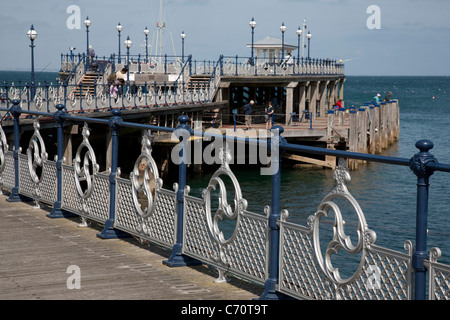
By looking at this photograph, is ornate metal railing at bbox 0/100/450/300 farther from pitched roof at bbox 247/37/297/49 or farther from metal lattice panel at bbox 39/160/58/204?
pitched roof at bbox 247/37/297/49

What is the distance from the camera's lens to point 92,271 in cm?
691

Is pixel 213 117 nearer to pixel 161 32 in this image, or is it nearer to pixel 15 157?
pixel 15 157

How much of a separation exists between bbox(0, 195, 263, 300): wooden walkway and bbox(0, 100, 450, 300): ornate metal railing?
0.62 feet

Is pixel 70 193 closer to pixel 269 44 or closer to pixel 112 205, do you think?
pixel 112 205

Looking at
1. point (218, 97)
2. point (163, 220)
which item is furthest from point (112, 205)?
point (218, 97)

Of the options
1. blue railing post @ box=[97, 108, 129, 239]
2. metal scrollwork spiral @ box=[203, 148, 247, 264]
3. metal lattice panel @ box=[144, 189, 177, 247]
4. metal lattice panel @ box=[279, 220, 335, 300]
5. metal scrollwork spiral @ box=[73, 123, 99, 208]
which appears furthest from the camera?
metal scrollwork spiral @ box=[73, 123, 99, 208]

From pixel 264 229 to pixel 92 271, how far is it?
1920mm

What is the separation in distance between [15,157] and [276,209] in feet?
20.5

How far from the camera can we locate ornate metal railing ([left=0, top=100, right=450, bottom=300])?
15.6ft

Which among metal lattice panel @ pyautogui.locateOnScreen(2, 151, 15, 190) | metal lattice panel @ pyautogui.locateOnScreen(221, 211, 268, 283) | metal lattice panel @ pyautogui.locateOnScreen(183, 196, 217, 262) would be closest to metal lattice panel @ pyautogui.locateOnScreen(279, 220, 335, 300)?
metal lattice panel @ pyautogui.locateOnScreen(221, 211, 268, 283)

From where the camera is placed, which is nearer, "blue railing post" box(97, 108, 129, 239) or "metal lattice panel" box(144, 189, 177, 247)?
"metal lattice panel" box(144, 189, 177, 247)

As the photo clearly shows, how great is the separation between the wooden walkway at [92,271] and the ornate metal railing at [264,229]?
188mm

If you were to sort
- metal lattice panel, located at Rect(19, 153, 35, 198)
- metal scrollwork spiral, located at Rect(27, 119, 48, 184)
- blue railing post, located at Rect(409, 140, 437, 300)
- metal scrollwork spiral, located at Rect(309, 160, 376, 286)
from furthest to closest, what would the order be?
Result: metal lattice panel, located at Rect(19, 153, 35, 198) → metal scrollwork spiral, located at Rect(27, 119, 48, 184) → metal scrollwork spiral, located at Rect(309, 160, 376, 286) → blue railing post, located at Rect(409, 140, 437, 300)

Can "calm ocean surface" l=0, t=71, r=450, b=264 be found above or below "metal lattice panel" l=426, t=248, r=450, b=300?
below
